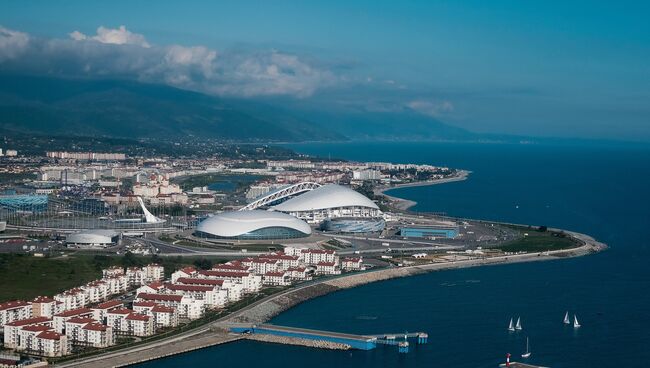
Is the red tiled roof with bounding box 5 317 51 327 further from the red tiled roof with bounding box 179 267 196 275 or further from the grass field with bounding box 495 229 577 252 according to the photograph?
the grass field with bounding box 495 229 577 252

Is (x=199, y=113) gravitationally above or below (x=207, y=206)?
above

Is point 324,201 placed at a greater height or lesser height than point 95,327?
greater

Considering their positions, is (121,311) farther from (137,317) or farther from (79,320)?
(79,320)

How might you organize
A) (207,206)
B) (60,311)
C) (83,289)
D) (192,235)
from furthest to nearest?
(207,206) → (192,235) → (83,289) → (60,311)

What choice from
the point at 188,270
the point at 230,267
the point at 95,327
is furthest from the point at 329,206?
the point at 95,327

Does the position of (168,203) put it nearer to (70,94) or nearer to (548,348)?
(548,348)

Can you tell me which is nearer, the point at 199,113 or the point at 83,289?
the point at 83,289

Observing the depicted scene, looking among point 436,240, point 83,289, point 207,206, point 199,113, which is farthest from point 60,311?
point 199,113

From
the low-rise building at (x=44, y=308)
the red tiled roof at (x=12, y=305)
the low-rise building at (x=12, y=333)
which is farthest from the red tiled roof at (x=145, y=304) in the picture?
the low-rise building at (x=12, y=333)
